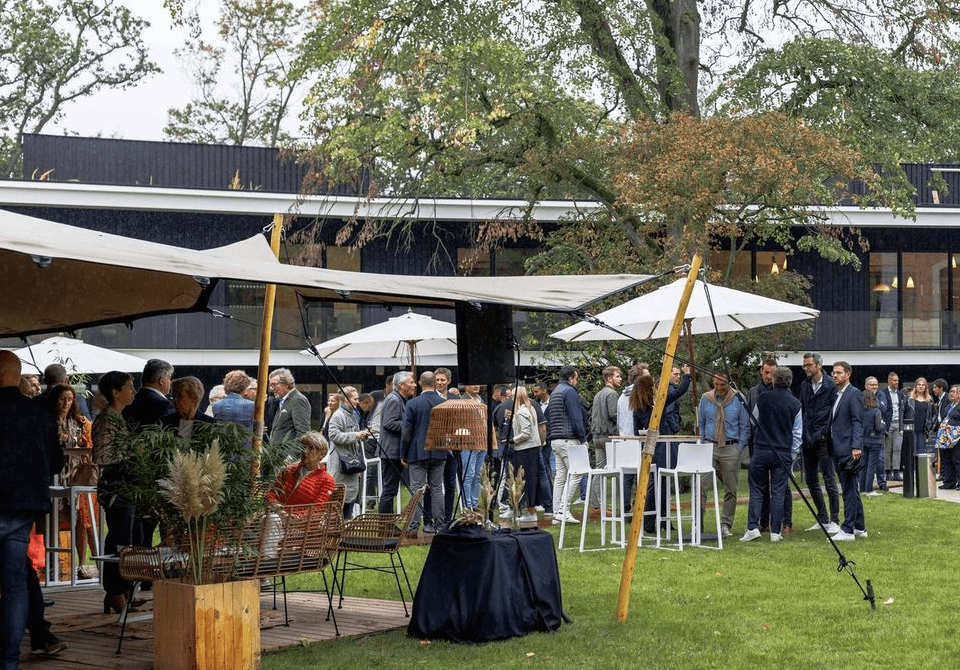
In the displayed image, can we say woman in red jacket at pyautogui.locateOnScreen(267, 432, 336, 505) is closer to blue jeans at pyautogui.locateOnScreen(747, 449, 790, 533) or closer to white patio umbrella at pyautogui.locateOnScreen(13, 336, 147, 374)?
blue jeans at pyautogui.locateOnScreen(747, 449, 790, 533)

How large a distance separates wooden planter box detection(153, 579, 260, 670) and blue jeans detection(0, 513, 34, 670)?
28.9 inches

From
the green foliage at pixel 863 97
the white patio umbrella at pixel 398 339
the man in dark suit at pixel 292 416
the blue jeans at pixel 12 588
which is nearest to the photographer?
the blue jeans at pixel 12 588

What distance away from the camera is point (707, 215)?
19.8m

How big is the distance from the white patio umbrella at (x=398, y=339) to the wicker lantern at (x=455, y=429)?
3249 millimetres

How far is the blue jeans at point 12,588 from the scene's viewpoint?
676 cm

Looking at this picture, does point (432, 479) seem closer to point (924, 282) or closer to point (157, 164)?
point (157, 164)

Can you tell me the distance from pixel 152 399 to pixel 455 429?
325 centimetres

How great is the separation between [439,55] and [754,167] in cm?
596

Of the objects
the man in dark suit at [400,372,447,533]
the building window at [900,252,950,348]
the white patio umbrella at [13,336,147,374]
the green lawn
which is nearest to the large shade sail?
the green lawn

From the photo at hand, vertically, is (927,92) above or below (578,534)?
above

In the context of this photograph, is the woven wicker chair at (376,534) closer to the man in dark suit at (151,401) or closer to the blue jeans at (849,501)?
the man in dark suit at (151,401)

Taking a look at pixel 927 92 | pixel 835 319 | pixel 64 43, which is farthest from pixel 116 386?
pixel 64 43

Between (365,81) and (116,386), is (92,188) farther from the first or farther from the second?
(116,386)

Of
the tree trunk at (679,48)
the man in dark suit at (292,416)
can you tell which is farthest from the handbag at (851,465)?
the tree trunk at (679,48)
